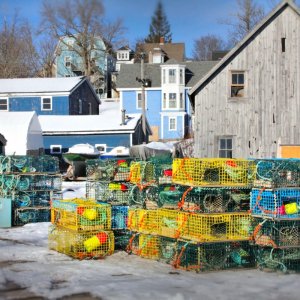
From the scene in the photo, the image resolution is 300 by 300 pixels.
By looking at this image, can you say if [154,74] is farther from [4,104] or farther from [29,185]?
[29,185]

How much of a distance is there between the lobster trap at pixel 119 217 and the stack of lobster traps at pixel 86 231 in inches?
16.0

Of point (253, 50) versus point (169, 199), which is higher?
point (253, 50)

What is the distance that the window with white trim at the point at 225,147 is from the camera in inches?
973

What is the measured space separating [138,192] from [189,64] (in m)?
50.4

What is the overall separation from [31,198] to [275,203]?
9.32 m

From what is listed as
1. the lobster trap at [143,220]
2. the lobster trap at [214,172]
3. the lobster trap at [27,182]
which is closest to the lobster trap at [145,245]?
the lobster trap at [143,220]

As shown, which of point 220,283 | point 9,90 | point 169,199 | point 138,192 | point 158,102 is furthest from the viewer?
point 158,102

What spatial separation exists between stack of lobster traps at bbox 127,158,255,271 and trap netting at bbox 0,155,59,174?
7.31 m

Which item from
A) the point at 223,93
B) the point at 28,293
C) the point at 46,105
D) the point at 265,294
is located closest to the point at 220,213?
the point at 265,294

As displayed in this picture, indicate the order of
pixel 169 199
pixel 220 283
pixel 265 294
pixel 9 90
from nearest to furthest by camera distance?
1. pixel 265 294
2. pixel 220 283
3. pixel 169 199
4. pixel 9 90

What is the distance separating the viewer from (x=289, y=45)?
24.2 metres

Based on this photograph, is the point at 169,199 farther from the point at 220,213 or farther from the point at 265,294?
the point at 265,294

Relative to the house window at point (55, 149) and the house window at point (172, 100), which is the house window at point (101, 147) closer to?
the house window at point (55, 149)

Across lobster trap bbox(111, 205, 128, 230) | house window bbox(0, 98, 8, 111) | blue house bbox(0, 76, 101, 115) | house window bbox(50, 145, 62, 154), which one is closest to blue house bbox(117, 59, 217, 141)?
blue house bbox(0, 76, 101, 115)
